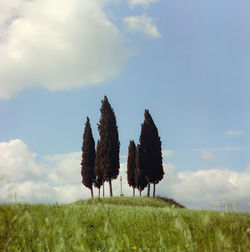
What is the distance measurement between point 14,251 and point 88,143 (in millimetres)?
34973

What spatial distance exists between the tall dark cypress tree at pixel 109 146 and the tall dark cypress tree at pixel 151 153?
3.36m

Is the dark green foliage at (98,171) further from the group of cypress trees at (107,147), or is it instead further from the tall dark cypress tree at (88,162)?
the tall dark cypress tree at (88,162)

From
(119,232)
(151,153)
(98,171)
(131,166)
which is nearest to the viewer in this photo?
(119,232)

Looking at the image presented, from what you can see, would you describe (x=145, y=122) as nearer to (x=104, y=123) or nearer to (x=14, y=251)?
(x=104, y=123)

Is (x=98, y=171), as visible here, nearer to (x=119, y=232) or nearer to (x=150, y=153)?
(x=150, y=153)

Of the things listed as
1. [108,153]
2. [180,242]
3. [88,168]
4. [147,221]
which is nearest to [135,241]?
[180,242]

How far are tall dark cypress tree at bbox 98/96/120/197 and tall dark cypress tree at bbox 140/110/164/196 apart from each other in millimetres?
3363

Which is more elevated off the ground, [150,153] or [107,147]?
[107,147]

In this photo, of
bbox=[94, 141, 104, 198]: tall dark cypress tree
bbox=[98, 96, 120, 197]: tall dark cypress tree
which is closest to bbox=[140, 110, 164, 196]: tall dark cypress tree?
bbox=[98, 96, 120, 197]: tall dark cypress tree

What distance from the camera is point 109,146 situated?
108 feet

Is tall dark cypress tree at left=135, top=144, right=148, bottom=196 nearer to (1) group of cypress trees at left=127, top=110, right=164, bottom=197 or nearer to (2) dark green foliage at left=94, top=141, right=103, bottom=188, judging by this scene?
(1) group of cypress trees at left=127, top=110, right=164, bottom=197

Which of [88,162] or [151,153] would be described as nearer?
[151,153]

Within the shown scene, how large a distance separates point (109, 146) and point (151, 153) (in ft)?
17.0

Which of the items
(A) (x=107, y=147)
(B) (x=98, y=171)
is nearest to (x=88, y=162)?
(B) (x=98, y=171)
